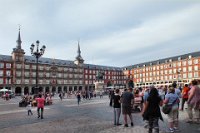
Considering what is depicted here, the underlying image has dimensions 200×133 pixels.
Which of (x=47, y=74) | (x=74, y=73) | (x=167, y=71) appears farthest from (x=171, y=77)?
(x=47, y=74)

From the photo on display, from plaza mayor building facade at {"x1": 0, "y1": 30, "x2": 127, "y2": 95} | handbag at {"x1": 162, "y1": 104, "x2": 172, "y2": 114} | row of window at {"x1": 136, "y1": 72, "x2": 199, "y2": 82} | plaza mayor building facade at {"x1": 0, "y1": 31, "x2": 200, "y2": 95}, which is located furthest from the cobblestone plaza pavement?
plaza mayor building facade at {"x1": 0, "y1": 30, "x2": 127, "y2": 95}

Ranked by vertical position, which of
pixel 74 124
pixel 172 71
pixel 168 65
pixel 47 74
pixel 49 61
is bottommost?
pixel 74 124

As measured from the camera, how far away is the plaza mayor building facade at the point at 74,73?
280 feet

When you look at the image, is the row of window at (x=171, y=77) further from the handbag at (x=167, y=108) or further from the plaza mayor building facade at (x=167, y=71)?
the handbag at (x=167, y=108)

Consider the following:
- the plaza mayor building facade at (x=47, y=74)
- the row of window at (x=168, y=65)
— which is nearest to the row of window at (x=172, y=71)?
the row of window at (x=168, y=65)

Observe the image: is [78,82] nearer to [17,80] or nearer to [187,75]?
[17,80]

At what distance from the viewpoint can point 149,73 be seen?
10794 cm

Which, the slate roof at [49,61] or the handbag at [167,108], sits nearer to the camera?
the handbag at [167,108]

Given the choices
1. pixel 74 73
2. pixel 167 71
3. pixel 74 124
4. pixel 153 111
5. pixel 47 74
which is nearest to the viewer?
pixel 153 111

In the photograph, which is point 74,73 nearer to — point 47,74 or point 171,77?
point 47,74

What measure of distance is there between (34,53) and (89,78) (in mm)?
85795

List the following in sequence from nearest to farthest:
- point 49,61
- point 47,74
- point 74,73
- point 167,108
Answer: point 167,108 → point 47,74 → point 49,61 → point 74,73

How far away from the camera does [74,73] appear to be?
107m

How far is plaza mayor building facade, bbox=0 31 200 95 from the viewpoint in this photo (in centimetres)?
8519
